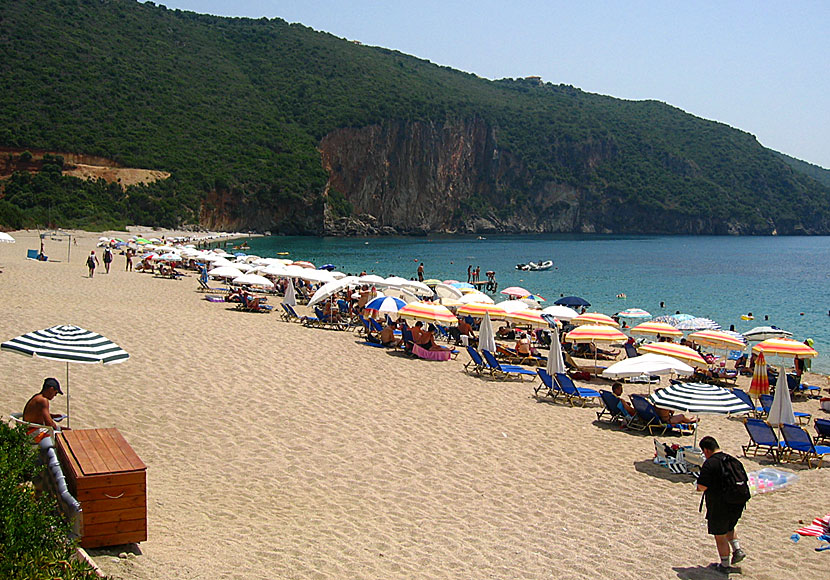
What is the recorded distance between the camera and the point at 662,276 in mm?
52375

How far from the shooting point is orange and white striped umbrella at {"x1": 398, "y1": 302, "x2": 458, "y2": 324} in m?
15.8

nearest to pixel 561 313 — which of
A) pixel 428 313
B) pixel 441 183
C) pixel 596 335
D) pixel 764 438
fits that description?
pixel 596 335

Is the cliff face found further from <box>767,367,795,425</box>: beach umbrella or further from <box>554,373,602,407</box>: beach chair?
<box>767,367,795,425</box>: beach umbrella

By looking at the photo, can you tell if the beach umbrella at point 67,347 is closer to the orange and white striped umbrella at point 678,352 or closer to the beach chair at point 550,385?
the beach chair at point 550,385

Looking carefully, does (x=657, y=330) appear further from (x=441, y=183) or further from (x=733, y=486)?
(x=441, y=183)

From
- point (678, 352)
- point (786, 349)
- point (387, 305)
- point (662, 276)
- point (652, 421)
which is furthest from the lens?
point (662, 276)

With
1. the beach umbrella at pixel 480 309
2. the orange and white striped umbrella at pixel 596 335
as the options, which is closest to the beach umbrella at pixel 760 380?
the orange and white striped umbrella at pixel 596 335

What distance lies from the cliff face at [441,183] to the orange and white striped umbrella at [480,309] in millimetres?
84384

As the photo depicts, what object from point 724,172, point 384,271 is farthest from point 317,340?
point 724,172

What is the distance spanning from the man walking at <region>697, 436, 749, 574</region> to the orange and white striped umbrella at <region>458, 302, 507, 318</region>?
11.1m

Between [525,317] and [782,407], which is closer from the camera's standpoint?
[782,407]

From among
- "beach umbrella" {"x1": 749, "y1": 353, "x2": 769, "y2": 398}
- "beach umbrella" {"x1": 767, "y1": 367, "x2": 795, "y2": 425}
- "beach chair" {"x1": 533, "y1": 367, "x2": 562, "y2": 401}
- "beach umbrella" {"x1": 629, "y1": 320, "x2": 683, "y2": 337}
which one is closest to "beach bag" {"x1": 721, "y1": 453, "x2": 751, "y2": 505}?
"beach umbrella" {"x1": 767, "y1": 367, "x2": 795, "y2": 425}

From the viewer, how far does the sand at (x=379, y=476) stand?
5.55m

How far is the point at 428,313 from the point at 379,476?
849cm
